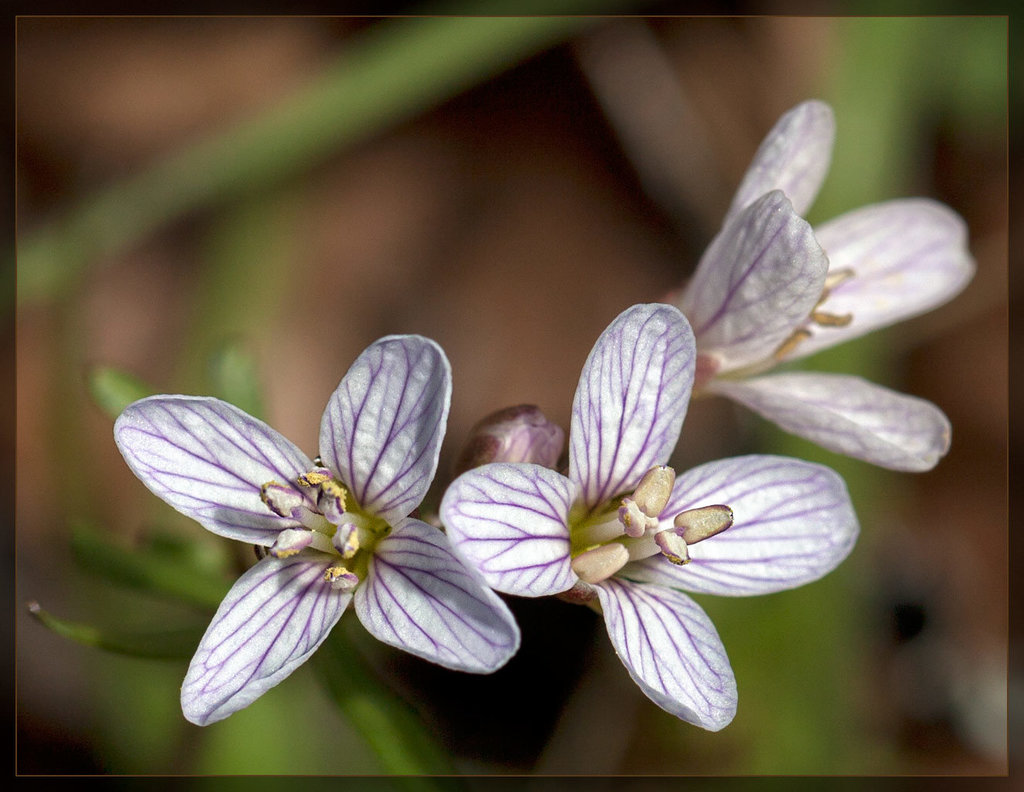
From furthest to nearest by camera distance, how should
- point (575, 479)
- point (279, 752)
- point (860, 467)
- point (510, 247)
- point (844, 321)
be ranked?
point (510, 247) < point (860, 467) < point (279, 752) < point (844, 321) < point (575, 479)

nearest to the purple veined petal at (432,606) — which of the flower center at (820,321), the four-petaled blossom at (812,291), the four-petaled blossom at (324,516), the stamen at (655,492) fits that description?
the four-petaled blossom at (324,516)

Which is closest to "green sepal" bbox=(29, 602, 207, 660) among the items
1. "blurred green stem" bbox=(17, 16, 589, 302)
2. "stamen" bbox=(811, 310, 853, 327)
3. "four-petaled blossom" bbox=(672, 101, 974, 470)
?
"four-petaled blossom" bbox=(672, 101, 974, 470)

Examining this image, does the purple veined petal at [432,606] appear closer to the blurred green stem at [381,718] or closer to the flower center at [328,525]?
the flower center at [328,525]

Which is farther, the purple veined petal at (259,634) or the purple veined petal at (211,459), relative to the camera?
the purple veined petal at (211,459)

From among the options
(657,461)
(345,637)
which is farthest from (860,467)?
(345,637)

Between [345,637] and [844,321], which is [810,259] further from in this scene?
[345,637]

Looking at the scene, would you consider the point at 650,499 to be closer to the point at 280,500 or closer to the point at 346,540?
the point at 346,540
